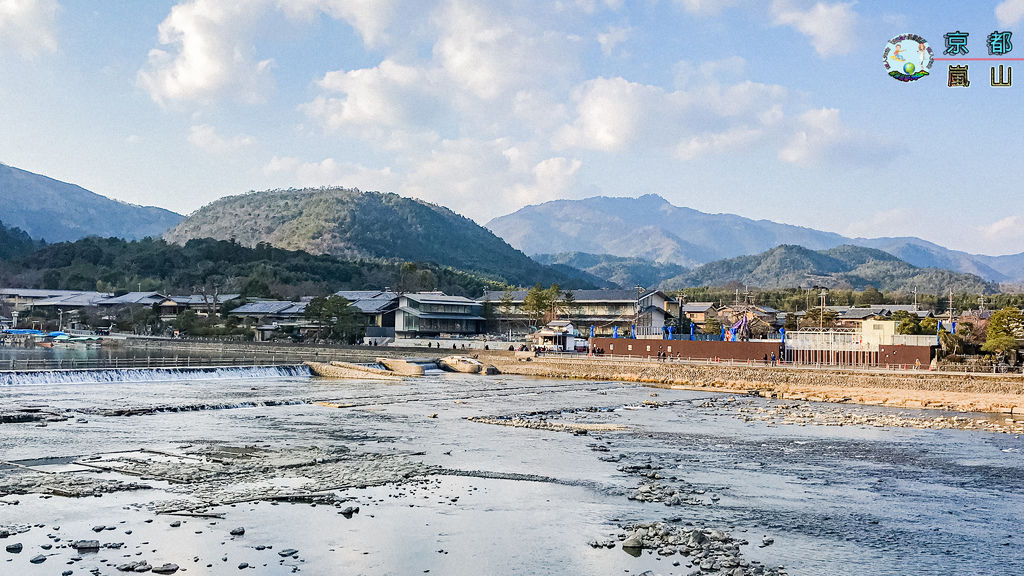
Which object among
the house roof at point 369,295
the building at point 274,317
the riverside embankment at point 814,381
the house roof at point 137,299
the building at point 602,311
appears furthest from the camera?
the house roof at point 137,299

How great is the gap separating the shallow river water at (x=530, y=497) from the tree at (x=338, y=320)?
39.2 metres

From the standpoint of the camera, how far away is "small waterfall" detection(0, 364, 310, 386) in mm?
36000

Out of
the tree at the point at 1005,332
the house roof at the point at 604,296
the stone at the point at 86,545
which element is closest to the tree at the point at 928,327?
the tree at the point at 1005,332

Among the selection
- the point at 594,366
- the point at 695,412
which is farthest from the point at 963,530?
the point at 594,366

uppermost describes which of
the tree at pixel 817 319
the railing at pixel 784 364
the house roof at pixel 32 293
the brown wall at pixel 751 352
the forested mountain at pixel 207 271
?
the forested mountain at pixel 207 271

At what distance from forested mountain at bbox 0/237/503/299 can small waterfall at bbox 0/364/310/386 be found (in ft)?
184

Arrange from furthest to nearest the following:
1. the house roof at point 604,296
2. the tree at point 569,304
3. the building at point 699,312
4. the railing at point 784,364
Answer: the building at point 699,312 < the tree at point 569,304 < the house roof at point 604,296 < the railing at point 784,364

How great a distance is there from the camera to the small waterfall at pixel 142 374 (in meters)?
36.0

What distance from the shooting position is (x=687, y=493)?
16.8 metres

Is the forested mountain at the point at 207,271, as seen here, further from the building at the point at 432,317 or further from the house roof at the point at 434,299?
the building at the point at 432,317

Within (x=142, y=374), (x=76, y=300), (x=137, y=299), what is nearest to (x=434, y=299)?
(x=142, y=374)

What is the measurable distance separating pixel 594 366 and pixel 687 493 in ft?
111

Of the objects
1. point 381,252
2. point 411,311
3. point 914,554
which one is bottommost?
point 914,554

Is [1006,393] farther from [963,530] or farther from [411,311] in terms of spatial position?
[411,311]
